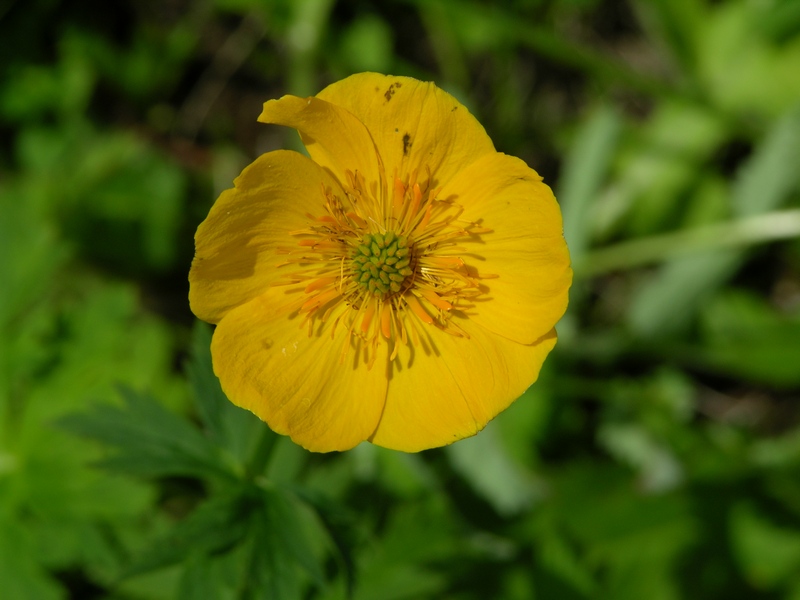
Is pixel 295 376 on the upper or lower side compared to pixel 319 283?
lower

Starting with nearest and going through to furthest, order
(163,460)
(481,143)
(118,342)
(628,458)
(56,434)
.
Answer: (481,143) → (163,460) → (56,434) → (118,342) → (628,458)

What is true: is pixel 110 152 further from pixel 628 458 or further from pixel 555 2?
pixel 628 458

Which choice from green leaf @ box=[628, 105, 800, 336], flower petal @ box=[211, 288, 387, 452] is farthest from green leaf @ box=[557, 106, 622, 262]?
flower petal @ box=[211, 288, 387, 452]

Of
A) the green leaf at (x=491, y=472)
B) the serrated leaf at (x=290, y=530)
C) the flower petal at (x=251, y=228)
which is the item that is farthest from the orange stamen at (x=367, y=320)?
the green leaf at (x=491, y=472)

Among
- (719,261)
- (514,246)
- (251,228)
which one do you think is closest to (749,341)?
(719,261)

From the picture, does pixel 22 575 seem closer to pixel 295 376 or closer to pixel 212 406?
pixel 212 406

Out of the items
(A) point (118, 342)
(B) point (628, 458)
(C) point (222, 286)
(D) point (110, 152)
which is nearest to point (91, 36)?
(D) point (110, 152)

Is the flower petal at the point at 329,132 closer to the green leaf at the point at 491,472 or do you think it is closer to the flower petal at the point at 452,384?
the flower petal at the point at 452,384

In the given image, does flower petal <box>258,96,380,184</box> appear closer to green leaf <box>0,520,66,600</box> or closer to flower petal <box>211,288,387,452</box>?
flower petal <box>211,288,387,452</box>
